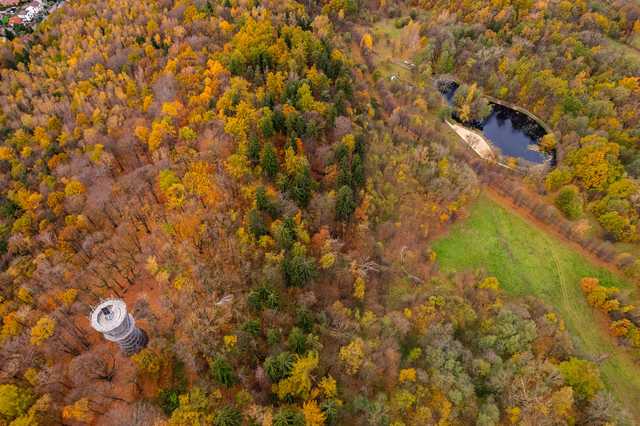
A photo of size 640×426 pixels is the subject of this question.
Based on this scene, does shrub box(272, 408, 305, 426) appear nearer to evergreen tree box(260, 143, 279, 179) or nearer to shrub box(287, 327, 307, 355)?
shrub box(287, 327, 307, 355)

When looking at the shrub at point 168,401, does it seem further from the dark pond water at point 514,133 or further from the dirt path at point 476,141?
the dark pond water at point 514,133

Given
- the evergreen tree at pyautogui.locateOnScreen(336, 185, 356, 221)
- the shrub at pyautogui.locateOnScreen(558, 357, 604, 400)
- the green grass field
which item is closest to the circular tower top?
the evergreen tree at pyautogui.locateOnScreen(336, 185, 356, 221)

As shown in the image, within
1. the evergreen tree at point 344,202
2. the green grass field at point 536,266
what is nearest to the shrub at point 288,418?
the evergreen tree at point 344,202

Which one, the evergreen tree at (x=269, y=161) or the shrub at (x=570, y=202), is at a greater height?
the evergreen tree at (x=269, y=161)

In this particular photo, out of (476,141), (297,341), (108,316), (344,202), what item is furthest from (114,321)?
(476,141)

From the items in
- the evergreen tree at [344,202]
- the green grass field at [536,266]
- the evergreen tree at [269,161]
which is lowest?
the green grass field at [536,266]

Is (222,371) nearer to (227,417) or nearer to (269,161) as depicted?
(227,417)
